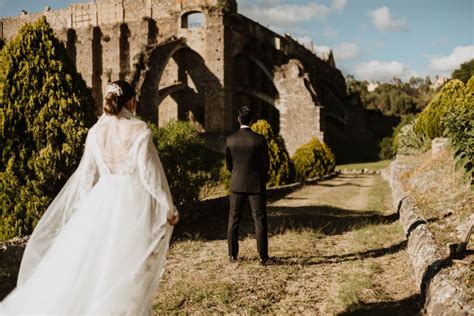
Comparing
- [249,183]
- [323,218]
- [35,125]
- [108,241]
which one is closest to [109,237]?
[108,241]

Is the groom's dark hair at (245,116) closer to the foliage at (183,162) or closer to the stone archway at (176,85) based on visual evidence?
the foliage at (183,162)

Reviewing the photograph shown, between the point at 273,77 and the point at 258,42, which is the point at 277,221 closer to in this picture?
the point at 273,77

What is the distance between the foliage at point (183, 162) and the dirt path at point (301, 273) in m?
0.77

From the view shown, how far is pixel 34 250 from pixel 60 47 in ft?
13.7

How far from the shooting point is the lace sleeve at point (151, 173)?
3.21m

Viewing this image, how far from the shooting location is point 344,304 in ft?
14.3

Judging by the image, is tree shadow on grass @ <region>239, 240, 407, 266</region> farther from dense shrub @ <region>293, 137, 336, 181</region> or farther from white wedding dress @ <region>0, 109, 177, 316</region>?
dense shrub @ <region>293, 137, 336, 181</region>

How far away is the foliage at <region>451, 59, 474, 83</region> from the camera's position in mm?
32078

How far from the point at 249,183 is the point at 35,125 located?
9.52 feet

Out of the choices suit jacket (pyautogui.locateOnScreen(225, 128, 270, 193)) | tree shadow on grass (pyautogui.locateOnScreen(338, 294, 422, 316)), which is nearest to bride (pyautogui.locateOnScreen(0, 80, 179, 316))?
tree shadow on grass (pyautogui.locateOnScreen(338, 294, 422, 316))

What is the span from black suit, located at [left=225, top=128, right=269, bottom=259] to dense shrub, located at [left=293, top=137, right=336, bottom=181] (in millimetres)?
13724

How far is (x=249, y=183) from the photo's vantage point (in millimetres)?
5688

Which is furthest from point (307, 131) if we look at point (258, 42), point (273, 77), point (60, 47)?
point (60, 47)

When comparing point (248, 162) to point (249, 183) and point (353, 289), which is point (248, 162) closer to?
point (249, 183)
